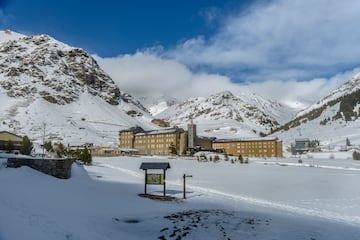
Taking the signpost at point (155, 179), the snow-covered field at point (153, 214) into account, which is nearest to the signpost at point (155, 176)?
the signpost at point (155, 179)

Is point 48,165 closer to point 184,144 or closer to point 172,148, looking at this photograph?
point 172,148

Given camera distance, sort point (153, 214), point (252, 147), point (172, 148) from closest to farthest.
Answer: point (153, 214) → point (172, 148) → point (252, 147)

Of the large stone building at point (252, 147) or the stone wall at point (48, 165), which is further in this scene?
the large stone building at point (252, 147)

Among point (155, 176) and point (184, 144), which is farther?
point (184, 144)

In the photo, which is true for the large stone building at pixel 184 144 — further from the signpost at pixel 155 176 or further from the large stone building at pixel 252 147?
the signpost at pixel 155 176

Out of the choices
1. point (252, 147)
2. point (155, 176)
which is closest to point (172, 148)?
point (252, 147)

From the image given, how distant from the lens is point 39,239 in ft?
32.2

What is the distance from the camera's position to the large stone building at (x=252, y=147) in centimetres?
14412

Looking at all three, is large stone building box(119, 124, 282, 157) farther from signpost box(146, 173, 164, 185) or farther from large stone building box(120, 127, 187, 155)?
signpost box(146, 173, 164, 185)

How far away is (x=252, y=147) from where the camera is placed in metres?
153

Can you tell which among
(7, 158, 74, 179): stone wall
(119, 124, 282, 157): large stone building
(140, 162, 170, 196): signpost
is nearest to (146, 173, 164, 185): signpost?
(140, 162, 170, 196): signpost

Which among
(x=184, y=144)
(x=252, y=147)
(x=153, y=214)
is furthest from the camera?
(x=252, y=147)

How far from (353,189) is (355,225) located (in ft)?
51.3

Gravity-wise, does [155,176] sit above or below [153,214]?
above
